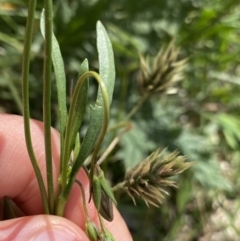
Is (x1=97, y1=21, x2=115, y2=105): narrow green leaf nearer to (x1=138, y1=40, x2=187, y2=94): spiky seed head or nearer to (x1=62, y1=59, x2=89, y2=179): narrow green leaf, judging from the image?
(x1=62, y1=59, x2=89, y2=179): narrow green leaf

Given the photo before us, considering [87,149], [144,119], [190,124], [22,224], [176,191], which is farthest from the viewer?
[190,124]

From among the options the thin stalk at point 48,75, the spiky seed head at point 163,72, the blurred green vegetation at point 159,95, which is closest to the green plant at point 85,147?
the thin stalk at point 48,75

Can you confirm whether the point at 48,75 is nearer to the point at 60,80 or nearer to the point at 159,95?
the point at 60,80

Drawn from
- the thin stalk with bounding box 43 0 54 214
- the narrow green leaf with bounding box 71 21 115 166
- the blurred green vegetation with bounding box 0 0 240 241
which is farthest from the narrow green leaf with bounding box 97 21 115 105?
the blurred green vegetation with bounding box 0 0 240 241

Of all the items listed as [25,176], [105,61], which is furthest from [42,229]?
[105,61]

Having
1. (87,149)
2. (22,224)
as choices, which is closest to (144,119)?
(22,224)

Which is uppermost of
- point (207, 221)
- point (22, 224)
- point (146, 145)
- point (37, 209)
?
point (22, 224)

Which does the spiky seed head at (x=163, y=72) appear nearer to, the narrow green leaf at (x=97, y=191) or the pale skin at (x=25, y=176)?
the pale skin at (x=25, y=176)

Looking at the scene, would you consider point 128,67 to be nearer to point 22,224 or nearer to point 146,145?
point 146,145
